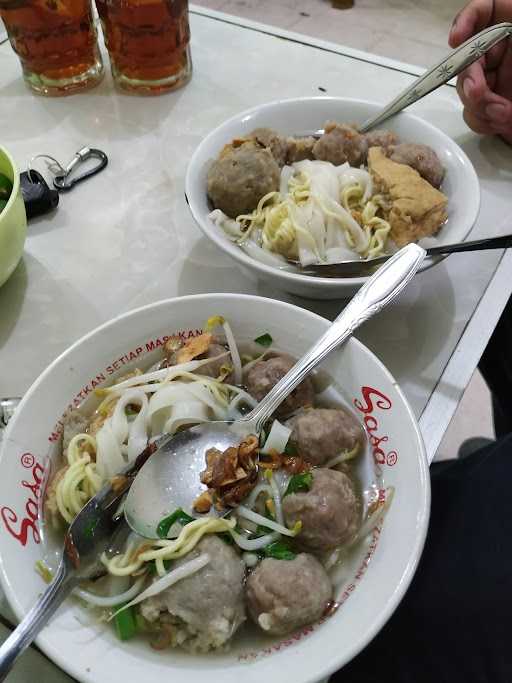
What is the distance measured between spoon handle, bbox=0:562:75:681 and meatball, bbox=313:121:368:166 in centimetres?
95

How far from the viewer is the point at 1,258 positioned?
102cm

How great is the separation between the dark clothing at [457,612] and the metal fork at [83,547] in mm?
504

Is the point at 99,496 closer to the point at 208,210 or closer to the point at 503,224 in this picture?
the point at 208,210

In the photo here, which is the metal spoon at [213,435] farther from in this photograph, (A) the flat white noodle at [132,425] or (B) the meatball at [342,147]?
(B) the meatball at [342,147]

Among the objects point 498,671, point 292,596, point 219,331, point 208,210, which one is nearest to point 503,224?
point 208,210

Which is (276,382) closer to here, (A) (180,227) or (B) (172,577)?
(B) (172,577)

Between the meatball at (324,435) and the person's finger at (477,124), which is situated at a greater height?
the person's finger at (477,124)

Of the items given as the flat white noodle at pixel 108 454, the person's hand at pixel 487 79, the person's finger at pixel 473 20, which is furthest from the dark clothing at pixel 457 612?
the person's finger at pixel 473 20

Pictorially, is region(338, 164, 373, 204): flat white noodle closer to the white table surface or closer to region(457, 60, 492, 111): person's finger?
the white table surface

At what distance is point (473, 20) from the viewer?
145 cm

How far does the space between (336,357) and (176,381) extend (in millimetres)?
234

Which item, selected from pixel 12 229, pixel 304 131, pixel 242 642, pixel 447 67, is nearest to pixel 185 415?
pixel 242 642

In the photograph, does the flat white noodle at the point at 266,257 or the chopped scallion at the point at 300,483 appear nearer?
the chopped scallion at the point at 300,483

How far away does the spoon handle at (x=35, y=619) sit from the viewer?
0.54 m
